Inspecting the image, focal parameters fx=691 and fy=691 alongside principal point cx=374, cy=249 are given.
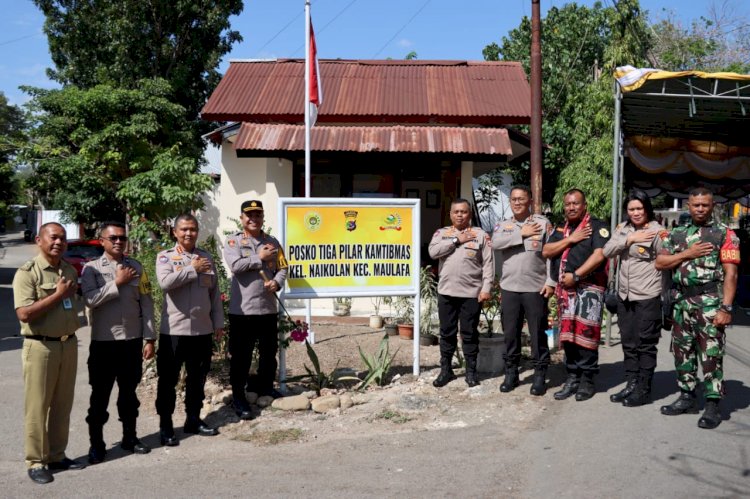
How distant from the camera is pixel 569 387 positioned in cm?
626

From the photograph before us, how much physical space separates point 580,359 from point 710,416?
118 cm

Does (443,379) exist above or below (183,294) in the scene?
below

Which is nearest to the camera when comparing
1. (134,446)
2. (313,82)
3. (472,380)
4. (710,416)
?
(134,446)

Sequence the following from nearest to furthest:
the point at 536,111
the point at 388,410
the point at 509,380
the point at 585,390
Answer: the point at 388,410, the point at 585,390, the point at 509,380, the point at 536,111

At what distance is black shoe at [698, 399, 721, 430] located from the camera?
5.28 meters

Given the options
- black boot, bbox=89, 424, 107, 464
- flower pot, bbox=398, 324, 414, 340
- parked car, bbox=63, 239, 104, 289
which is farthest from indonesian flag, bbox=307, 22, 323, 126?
parked car, bbox=63, 239, 104, 289

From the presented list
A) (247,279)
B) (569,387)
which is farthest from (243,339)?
(569,387)

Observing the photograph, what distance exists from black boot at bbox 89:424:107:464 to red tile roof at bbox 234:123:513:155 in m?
A: 6.66

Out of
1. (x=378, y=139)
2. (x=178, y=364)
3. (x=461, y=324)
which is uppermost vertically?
(x=378, y=139)

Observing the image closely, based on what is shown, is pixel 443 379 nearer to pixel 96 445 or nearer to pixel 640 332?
pixel 640 332

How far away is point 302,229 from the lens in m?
6.71

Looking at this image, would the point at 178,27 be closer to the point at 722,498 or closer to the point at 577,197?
the point at 577,197

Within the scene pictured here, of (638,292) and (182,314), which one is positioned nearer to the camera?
(182,314)

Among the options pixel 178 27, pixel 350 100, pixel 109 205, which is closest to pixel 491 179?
pixel 350 100
